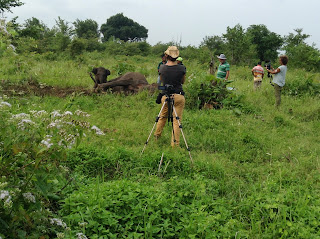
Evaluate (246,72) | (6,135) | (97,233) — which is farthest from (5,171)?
(246,72)

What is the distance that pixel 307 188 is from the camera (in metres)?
4.55

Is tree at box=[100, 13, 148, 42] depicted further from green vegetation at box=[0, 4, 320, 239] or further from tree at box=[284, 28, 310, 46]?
green vegetation at box=[0, 4, 320, 239]

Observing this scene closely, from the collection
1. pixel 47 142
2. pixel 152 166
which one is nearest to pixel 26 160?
pixel 47 142

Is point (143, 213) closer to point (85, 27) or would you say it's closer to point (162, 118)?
point (162, 118)

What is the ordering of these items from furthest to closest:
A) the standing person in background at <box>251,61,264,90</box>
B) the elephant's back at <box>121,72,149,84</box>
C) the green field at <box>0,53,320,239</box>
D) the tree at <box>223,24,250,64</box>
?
the tree at <box>223,24,250,64</box> → the standing person in background at <box>251,61,264,90</box> → the elephant's back at <box>121,72,149,84</box> → the green field at <box>0,53,320,239</box>

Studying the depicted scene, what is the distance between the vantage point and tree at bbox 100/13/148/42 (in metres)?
68.6

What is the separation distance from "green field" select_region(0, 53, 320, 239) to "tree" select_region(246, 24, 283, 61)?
3198 centimetres

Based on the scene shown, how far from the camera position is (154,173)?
16.1 feet

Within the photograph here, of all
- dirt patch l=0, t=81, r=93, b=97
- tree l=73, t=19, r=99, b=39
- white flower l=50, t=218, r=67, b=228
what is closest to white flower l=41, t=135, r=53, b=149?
white flower l=50, t=218, r=67, b=228

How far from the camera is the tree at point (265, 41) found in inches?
1525

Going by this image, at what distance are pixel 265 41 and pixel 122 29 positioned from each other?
38.0m

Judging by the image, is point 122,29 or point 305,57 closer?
point 305,57

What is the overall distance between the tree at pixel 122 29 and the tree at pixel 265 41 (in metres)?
35.6

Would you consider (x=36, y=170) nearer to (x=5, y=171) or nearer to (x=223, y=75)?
(x=5, y=171)
